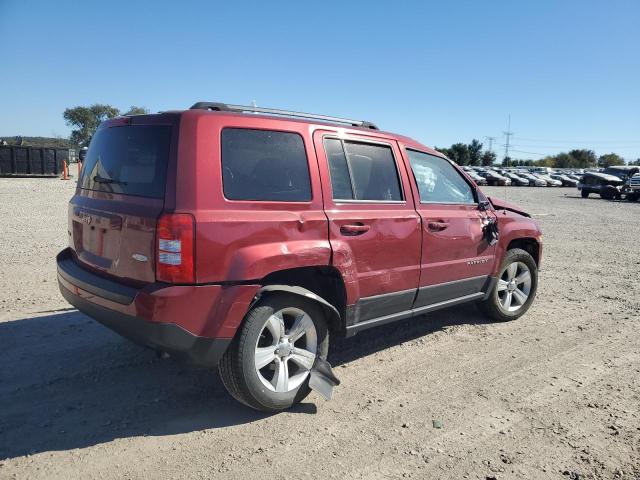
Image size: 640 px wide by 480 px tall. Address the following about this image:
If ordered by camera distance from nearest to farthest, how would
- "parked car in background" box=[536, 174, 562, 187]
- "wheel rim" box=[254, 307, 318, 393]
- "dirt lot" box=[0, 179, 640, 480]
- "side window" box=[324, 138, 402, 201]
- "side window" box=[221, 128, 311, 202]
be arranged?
"dirt lot" box=[0, 179, 640, 480], "side window" box=[221, 128, 311, 202], "wheel rim" box=[254, 307, 318, 393], "side window" box=[324, 138, 402, 201], "parked car in background" box=[536, 174, 562, 187]

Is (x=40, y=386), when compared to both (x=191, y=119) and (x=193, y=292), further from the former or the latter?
(x=191, y=119)

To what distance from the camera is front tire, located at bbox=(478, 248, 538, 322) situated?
5367mm

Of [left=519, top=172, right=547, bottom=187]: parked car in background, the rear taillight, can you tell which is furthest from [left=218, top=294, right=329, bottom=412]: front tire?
[left=519, top=172, right=547, bottom=187]: parked car in background

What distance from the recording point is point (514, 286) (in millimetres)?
5566

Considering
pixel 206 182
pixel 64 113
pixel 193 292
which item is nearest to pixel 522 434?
pixel 193 292

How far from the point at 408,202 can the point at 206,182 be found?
6.16 ft

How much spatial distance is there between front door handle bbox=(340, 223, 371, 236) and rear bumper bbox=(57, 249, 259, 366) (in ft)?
2.80

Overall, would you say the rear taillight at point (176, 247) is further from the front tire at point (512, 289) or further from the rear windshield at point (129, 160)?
the front tire at point (512, 289)

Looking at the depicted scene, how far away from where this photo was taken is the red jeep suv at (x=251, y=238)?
2959mm

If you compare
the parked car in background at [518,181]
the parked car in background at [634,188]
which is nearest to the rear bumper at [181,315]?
the parked car in background at [634,188]

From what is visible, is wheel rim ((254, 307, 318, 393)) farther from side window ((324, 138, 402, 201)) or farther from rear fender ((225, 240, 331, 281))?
side window ((324, 138, 402, 201))

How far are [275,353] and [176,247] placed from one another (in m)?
1.02

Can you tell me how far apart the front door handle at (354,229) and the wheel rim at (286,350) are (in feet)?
2.20

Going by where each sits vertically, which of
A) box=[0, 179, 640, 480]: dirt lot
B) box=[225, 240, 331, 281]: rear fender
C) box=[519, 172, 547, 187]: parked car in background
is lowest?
box=[0, 179, 640, 480]: dirt lot
